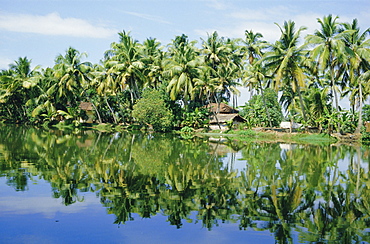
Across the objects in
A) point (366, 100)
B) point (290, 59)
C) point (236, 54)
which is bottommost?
point (366, 100)

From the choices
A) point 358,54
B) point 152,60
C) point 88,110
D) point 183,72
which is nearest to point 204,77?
point 183,72

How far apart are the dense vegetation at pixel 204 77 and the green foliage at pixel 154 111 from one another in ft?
0.81

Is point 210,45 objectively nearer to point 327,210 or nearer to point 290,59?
point 290,59

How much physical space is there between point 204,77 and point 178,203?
30.6 meters

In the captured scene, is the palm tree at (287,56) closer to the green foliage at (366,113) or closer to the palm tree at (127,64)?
the green foliage at (366,113)

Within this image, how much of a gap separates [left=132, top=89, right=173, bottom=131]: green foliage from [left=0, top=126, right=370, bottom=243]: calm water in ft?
78.9

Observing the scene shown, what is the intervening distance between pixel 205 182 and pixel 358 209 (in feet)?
12.8

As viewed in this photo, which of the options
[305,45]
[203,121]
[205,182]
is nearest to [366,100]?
[305,45]

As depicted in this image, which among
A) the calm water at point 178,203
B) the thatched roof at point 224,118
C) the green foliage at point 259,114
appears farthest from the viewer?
the thatched roof at point 224,118

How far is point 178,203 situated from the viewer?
7730mm

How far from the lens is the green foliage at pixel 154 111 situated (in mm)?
37156

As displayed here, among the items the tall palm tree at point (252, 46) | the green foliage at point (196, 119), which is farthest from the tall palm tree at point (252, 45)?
the green foliage at point (196, 119)

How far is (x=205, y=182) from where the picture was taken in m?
10.0

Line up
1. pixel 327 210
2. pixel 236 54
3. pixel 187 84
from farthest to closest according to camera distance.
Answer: pixel 236 54
pixel 187 84
pixel 327 210
